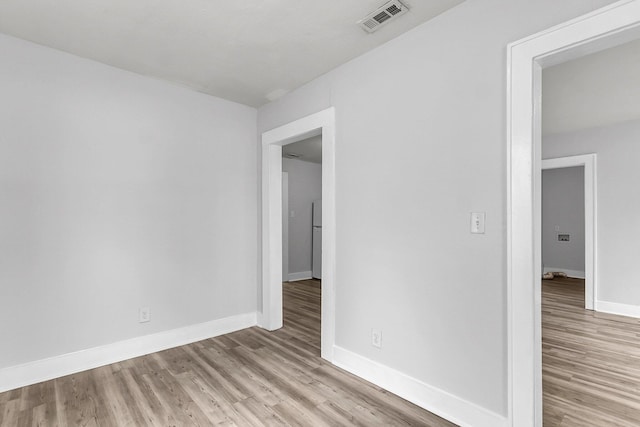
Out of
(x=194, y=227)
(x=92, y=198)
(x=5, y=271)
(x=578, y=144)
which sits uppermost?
(x=578, y=144)

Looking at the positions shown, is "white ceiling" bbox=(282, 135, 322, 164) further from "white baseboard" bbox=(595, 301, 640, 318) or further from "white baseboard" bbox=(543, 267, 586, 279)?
"white baseboard" bbox=(543, 267, 586, 279)

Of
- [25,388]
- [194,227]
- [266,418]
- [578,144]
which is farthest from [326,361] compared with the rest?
[578,144]

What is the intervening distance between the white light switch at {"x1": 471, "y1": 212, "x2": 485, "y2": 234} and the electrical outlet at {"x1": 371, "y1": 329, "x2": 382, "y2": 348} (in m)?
1.10

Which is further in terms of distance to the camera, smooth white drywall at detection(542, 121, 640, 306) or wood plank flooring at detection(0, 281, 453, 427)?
smooth white drywall at detection(542, 121, 640, 306)

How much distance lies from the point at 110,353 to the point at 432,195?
3.04m

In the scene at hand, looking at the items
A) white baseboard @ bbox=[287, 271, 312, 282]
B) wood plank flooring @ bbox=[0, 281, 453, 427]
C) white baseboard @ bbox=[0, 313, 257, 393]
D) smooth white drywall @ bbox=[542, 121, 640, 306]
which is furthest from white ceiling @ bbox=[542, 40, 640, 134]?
white baseboard @ bbox=[287, 271, 312, 282]

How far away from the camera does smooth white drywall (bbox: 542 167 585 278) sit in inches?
289

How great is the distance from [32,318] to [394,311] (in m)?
2.80

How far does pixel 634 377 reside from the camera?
257 cm

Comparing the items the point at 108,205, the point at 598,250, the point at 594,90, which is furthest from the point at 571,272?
the point at 108,205

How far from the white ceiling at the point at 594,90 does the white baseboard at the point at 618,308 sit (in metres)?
2.52

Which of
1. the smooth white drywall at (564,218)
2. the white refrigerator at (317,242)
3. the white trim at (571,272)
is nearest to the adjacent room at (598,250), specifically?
the white trim at (571,272)

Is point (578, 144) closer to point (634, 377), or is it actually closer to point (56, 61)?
point (634, 377)

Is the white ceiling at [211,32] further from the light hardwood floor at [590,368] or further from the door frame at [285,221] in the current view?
the door frame at [285,221]
